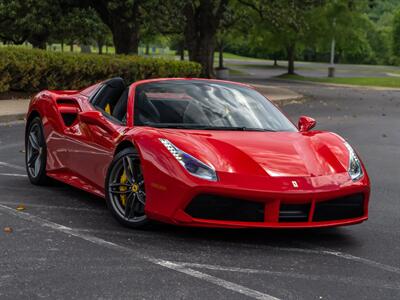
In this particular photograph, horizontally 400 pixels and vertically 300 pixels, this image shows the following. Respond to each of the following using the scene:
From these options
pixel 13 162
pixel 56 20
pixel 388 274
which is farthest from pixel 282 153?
pixel 56 20

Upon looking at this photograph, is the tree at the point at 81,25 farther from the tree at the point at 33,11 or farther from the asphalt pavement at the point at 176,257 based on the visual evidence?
the asphalt pavement at the point at 176,257

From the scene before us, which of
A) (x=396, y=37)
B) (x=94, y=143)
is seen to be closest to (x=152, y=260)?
(x=94, y=143)

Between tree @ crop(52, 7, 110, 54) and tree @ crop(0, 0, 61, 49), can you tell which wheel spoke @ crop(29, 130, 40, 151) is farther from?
tree @ crop(52, 7, 110, 54)

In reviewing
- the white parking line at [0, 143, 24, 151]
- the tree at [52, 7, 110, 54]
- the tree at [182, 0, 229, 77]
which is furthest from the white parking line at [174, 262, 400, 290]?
the tree at [52, 7, 110, 54]

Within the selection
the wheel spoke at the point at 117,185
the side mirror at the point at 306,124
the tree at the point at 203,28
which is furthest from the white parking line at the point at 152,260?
the tree at the point at 203,28

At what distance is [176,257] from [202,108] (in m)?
1.73

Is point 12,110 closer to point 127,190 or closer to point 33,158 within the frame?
point 33,158

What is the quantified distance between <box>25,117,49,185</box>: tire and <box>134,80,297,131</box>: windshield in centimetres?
158

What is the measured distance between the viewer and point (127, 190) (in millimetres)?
5289

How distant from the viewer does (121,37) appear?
2777cm

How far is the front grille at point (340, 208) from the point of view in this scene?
16.0 ft

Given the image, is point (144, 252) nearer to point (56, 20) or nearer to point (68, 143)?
point (68, 143)

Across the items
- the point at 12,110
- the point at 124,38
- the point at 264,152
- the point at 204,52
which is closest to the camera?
the point at 264,152

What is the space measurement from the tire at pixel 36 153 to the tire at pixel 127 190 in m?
1.77
